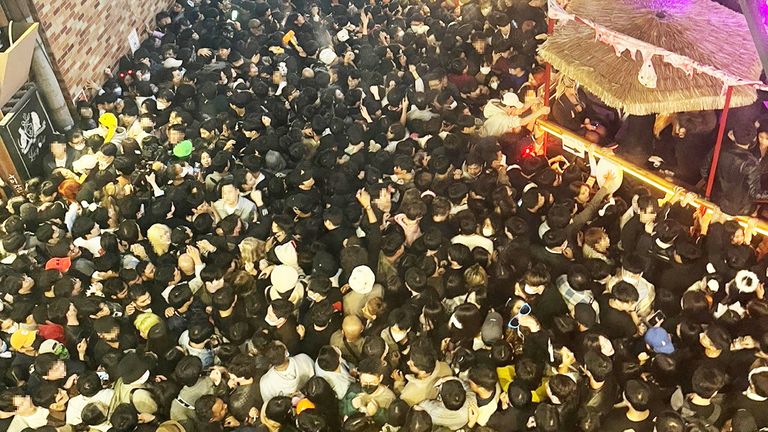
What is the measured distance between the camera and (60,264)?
624 cm

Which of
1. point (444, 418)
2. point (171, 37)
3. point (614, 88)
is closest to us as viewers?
point (444, 418)

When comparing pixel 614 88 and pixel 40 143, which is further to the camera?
pixel 40 143

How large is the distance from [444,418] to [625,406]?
1.22m

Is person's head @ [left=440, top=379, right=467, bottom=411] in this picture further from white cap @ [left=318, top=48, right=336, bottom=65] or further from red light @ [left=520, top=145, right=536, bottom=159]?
white cap @ [left=318, top=48, right=336, bottom=65]

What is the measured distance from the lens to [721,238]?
5.73 meters

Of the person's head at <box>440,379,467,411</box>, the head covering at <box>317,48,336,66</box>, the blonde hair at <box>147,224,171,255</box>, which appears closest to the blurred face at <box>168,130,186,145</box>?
the blonde hair at <box>147,224,171,255</box>

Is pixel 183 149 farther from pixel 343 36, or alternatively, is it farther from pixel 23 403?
pixel 23 403

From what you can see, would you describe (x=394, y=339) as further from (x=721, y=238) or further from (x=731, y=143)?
(x=731, y=143)

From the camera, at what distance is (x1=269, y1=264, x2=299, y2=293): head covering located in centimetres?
564

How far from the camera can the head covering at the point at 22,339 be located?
5652 millimetres

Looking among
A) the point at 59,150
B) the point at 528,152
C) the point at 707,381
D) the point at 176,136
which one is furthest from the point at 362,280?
the point at 59,150

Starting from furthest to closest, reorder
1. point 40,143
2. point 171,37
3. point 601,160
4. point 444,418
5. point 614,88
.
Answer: point 171,37 < point 40,143 < point 601,160 < point 614,88 < point 444,418

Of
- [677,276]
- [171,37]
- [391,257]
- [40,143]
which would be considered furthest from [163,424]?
[171,37]

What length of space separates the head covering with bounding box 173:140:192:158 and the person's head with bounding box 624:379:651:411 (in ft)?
17.2
